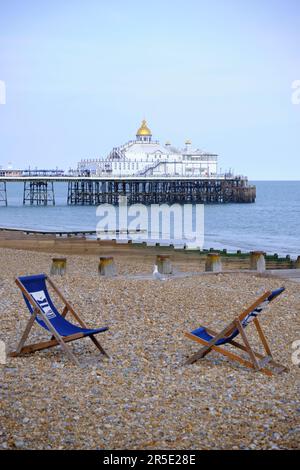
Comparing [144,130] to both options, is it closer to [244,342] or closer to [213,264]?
[213,264]

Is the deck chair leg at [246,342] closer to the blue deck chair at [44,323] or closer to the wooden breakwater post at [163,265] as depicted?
the blue deck chair at [44,323]

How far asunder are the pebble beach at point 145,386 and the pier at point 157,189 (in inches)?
2383

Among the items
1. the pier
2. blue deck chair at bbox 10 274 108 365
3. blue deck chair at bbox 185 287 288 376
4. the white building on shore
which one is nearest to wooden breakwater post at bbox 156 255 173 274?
blue deck chair at bbox 10 274 108 365

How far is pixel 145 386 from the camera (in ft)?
19.6

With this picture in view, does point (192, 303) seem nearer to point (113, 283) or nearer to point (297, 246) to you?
point (113, 283)

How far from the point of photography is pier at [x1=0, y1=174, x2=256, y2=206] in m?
70.7

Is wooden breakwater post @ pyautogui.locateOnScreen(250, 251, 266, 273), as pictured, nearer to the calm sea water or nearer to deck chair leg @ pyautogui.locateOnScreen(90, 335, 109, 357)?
deck chair leg @ pyautogui.locateOnScreen(90, 335, 109, 357)

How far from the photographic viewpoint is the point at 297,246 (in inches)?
1264

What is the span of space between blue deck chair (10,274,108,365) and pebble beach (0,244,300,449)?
0.12 m

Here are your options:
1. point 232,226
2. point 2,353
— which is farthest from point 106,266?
point 232,226

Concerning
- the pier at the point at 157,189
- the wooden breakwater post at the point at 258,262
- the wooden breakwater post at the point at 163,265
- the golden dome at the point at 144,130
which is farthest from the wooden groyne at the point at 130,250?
the golden dome at the point at 144,130

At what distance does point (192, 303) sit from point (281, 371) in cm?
289

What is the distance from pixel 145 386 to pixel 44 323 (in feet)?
3.82

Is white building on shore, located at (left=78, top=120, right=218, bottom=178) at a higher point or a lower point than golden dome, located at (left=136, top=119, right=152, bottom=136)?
lower
